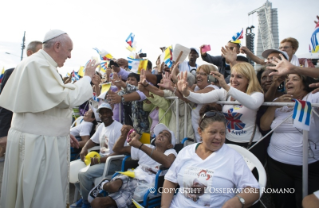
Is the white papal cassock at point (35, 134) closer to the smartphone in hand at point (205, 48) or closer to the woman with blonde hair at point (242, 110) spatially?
the woman with blonde hair at point (242, 110)

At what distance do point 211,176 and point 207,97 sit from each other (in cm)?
115

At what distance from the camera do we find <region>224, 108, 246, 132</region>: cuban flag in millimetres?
2873

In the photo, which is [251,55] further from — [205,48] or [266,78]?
[205,48]

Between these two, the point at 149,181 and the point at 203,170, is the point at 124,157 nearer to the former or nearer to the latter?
the point at 149,181

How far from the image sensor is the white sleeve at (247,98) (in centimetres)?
259

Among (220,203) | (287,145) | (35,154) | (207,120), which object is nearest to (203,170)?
(220,203)

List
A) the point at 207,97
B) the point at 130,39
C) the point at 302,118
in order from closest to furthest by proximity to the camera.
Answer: the point at 302,118, the point at 207,97, the point at 130,39

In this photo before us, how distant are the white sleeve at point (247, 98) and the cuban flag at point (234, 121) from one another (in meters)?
0.27

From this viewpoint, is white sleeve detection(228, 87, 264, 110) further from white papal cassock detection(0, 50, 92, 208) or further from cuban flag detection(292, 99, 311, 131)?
white papal cassock detection(0, 50, 92, 208)

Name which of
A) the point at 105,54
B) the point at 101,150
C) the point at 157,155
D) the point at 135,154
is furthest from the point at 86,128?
the point at 157,155

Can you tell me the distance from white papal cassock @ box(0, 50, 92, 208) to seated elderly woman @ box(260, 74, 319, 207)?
7.28 feet

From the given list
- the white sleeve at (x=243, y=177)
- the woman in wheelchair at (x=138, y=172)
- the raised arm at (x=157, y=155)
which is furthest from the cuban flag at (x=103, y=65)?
the white sleeve at (x=243, y=177)

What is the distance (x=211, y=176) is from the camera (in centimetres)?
217

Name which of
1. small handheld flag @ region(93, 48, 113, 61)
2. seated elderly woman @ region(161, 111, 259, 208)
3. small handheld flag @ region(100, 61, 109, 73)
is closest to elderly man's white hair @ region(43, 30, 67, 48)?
seated elderly woman @ region(161, 111, 259, 208)
